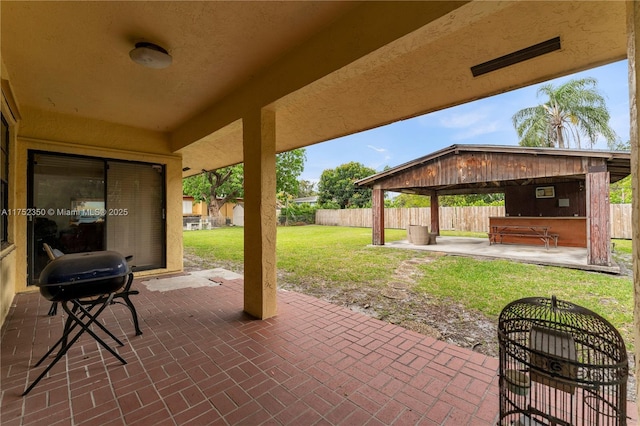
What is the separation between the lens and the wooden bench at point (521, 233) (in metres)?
8.59

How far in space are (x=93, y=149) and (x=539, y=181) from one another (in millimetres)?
12134

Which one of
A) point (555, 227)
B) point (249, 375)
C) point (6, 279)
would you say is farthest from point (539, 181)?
point (6, 279)

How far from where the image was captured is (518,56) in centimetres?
227

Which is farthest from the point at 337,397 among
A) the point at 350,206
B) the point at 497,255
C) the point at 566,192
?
the point at 350,206

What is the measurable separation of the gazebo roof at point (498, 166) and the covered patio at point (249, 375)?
21.4ft

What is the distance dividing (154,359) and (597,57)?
4453 millimetres

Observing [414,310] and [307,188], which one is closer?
[414,310]

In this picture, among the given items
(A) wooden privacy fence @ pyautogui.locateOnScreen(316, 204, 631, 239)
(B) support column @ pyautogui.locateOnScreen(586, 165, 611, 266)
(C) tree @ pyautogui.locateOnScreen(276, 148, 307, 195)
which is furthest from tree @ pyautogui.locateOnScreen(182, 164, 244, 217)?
(B) support column @ pyautogui.locateOnScreen(586, 165, 611, 266)

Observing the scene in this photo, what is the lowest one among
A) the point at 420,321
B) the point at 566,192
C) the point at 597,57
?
the point at 420,321

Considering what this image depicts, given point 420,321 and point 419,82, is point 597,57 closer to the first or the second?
point 419,82

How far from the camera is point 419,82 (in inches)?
108

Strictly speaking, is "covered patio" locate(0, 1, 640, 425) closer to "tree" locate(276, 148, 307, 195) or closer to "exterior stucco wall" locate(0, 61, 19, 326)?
"exterior stucco wall" locate(0, 61, 19, 326)

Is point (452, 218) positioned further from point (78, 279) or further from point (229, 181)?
point (78, 279)

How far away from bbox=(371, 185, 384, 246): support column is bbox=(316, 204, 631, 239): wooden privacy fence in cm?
231
